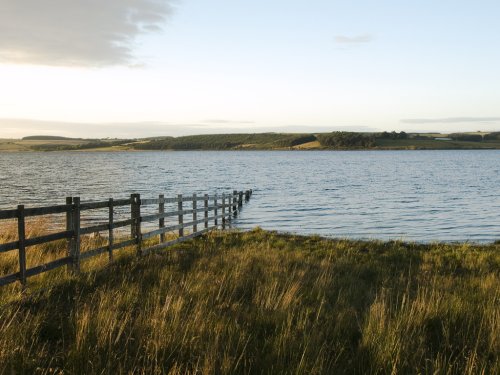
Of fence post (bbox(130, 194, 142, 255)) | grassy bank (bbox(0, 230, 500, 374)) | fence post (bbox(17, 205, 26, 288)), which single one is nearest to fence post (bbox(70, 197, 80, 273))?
grassy bank (bbox(0, 230, 500, 374))

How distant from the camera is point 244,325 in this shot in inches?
240

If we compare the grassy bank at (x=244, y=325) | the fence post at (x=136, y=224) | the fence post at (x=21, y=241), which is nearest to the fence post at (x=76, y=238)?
the grassy bank at (x=244, y=325)

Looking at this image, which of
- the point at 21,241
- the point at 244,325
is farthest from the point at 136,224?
the point at 244,325

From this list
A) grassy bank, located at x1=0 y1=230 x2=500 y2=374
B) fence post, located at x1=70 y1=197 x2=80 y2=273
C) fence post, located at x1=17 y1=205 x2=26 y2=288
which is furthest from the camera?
fence post, located at x1=70 y1=197 x2=80 y2=273

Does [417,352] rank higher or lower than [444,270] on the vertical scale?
higher

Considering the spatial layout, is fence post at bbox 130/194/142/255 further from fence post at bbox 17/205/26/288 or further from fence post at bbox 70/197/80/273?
fence post at bbox 17/205/26/288

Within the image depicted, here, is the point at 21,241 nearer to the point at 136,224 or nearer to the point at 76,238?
the point at 76,238

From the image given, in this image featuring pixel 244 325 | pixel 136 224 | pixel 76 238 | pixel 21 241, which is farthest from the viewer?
pixel 136 224

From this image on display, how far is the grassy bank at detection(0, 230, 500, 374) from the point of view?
4895mm

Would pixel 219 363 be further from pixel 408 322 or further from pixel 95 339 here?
pixel 408 322

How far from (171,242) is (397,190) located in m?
38.5

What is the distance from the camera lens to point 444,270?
12188 mm

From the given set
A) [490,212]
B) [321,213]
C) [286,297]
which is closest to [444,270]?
[286,297]

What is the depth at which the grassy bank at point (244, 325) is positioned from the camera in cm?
489
